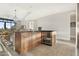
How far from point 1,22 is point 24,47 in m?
0.41

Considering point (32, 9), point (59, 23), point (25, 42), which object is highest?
point (32, 9)

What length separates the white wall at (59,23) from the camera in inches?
68.1

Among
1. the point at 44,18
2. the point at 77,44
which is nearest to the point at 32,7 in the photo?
the point at 44,18

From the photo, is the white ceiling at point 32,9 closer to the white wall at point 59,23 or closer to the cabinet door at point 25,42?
the white wall at point 59,23

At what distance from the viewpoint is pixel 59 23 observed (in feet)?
5.70

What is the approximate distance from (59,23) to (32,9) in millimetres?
368

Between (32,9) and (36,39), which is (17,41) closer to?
Answer: (36,39)

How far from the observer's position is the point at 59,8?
1743mm

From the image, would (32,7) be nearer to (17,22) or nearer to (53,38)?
(17,22)

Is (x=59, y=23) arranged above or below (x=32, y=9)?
below

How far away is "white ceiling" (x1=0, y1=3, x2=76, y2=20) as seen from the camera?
1732mm

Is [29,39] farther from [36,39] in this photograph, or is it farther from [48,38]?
[48,38]

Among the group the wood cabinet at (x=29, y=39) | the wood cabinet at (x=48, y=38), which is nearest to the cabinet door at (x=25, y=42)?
the wood cabinet at (x=29, y=39)

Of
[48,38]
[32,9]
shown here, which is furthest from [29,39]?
[32,9]
